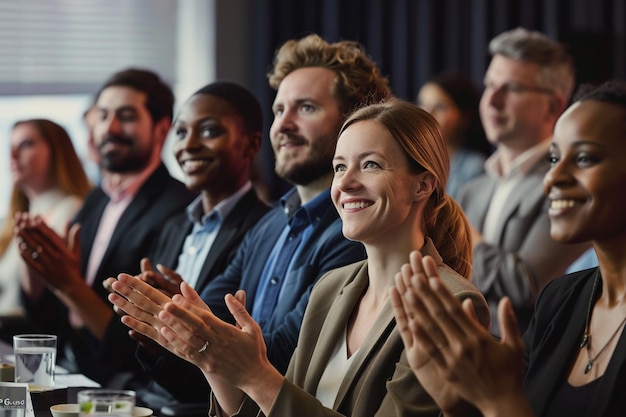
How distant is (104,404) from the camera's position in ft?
4.76

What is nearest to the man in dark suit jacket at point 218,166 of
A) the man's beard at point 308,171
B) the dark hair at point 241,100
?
the dark hair at point 241,100

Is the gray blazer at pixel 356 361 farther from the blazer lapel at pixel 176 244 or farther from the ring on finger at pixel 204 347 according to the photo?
the blazer lapel at pixel 176 244

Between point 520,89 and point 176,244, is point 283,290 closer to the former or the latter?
point 176,244

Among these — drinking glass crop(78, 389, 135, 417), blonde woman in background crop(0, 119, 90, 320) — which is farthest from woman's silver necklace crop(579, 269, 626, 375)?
blonde woman in background crop(0, 119, 90, 320)

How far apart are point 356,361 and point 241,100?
1388mm

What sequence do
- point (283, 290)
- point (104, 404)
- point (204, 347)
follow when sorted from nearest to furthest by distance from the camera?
point (104, 404) < point (204, 347) < point (283, 290)

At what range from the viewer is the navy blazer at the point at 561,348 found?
1693 millimetres

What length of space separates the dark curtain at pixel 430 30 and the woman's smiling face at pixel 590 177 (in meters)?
3.71

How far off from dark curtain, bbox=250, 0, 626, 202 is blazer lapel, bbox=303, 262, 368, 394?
3.73m

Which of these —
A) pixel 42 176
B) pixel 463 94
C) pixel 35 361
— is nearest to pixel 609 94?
pixel 35 361

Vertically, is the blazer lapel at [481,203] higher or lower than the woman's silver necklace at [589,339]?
lower

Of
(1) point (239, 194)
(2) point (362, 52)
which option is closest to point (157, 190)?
(1) point (239, 194)

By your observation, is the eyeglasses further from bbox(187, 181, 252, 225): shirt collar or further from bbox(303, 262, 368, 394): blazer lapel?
bbox(303, 262, 368, 394): blazer lapel

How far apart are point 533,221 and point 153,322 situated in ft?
7.13
